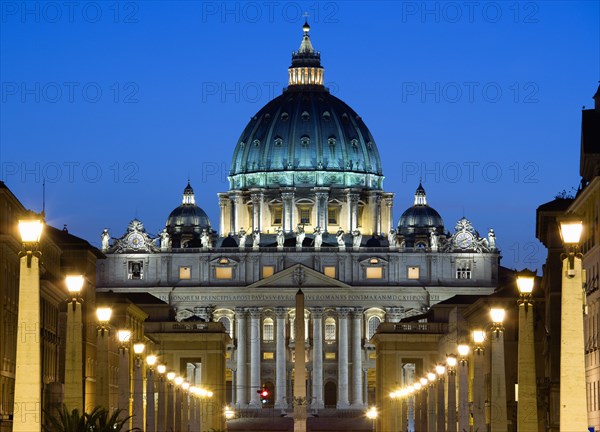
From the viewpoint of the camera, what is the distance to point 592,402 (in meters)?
67.1

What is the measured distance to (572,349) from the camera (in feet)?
102

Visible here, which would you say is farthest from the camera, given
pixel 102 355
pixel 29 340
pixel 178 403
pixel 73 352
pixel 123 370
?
pixel 178 403

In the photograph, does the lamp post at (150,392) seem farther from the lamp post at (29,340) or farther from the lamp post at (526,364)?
the lamp post at (29,340)

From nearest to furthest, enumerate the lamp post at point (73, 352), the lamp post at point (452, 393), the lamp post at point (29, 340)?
the lamp post at point (29, 340)
the lamp post at point (73, 352)
the lamp post at point (452, 393)

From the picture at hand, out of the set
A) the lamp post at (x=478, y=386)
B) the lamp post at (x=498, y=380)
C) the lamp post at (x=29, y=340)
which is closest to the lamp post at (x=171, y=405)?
the lamp post at (x=478, y=386)

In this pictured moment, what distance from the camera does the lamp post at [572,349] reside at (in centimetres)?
3098

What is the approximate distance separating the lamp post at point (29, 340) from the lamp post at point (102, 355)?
14587mm

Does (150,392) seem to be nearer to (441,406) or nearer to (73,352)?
Answer: (441,406)

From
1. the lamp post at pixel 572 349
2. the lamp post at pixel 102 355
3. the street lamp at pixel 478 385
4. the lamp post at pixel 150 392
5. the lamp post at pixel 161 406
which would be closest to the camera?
the lamp post at pixel 572 349

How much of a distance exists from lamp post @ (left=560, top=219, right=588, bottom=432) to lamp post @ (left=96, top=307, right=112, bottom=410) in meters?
19.1

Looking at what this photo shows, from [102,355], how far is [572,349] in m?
30.4

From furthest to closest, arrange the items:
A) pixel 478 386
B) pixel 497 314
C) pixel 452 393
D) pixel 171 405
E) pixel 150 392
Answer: pixel 171 405, pixel 150 392, pixel 452 393, pixel 478 386, pixel 497 314

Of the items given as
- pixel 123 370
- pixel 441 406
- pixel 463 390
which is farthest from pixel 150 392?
pixel 441 406

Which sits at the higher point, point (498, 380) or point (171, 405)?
point (171, 405)
